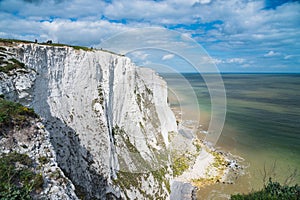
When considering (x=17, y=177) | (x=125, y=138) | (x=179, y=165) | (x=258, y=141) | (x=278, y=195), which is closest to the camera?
(x=17, y=177)

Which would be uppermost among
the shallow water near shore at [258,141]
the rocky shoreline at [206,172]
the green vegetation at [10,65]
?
the green vegetation at [10,65]

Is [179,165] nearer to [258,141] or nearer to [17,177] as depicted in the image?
[258,141]

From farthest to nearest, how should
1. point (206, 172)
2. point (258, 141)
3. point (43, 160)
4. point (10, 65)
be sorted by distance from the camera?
point (258, 141) → point (206, 172) → point (10, 65) → point (43, 160)

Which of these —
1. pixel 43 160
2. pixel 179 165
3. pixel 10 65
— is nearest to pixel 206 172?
pixel 179 165

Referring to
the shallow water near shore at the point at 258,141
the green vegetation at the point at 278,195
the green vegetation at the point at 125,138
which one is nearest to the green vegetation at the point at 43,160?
the green vegetation at the point at 278,195

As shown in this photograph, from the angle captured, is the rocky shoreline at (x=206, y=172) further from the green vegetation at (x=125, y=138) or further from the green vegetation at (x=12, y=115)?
the green vegetation at (x=12, y=115)

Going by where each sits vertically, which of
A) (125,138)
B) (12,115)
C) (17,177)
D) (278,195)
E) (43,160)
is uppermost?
(12,115)

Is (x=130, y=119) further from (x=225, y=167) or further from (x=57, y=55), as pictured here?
(x=225, y=167)
